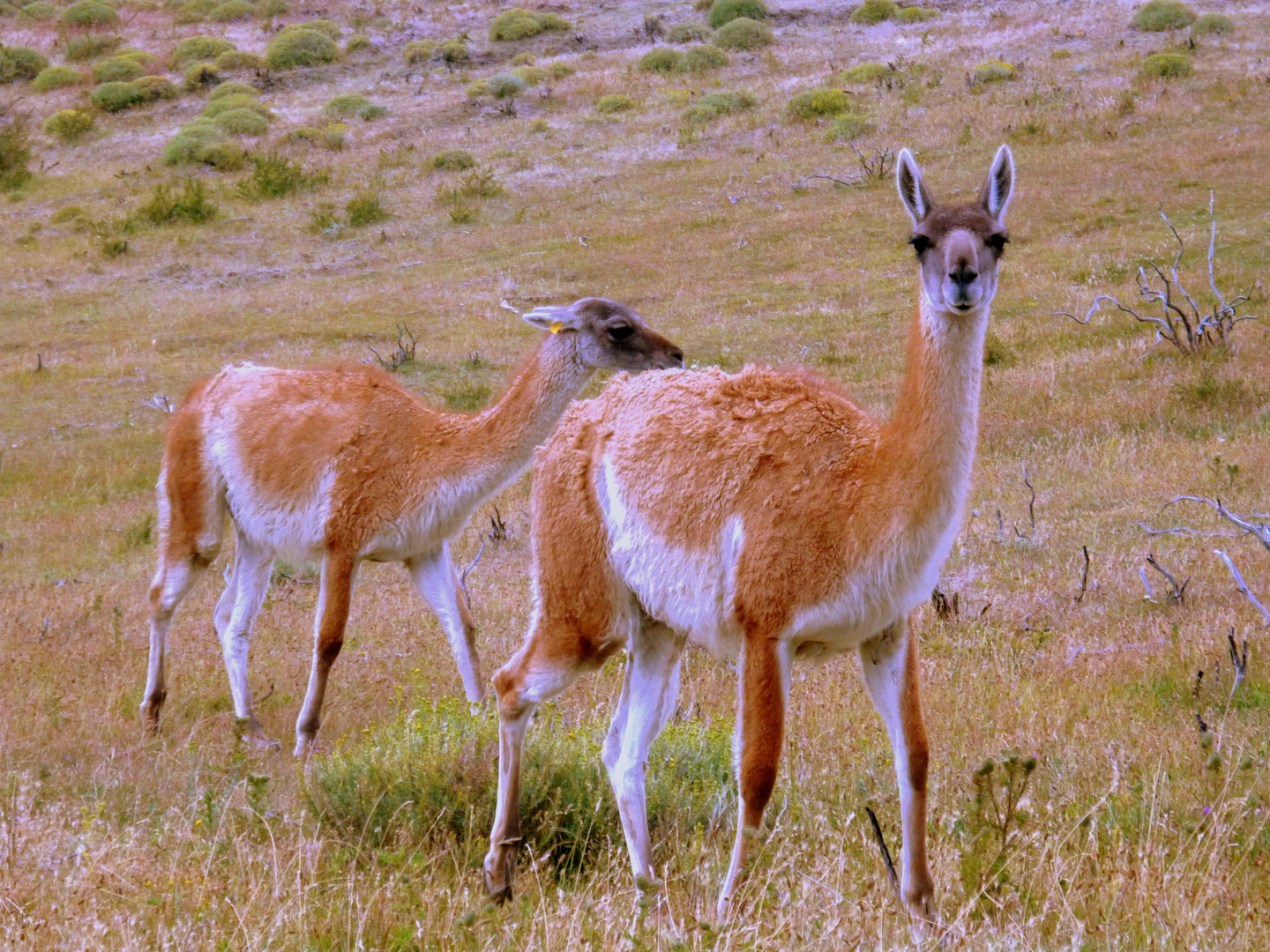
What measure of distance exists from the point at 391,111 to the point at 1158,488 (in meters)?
29.9

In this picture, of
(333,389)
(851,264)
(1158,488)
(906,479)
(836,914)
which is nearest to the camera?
(836,914)

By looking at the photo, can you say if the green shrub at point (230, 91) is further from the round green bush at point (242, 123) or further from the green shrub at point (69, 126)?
the round green bush at point (242, 123)

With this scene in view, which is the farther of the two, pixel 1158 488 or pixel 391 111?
pixel 391 111

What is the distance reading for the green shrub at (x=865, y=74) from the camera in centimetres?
3131

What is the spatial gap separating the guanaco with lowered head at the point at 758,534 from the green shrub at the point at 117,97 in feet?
127

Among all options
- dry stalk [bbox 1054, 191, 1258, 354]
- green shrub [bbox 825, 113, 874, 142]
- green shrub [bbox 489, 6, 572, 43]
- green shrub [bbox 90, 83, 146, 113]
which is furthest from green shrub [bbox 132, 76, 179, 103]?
dry stalk [bbox 1054, 191, 1258, 354]

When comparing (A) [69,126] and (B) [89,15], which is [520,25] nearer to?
(A) [69,126]

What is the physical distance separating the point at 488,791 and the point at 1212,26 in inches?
1261

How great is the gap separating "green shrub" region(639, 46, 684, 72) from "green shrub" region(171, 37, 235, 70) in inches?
607

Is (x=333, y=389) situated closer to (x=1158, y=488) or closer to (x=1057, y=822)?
(x=1057, y=822)

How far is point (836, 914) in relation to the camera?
3318 millimetres

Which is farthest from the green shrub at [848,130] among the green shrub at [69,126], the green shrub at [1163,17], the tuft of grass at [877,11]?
the green shrub at [69,126]

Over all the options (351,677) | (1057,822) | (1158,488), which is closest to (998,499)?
(1158,488)

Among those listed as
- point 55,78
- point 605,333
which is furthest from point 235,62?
point 605,333
